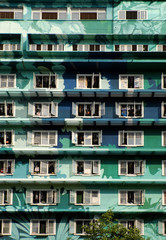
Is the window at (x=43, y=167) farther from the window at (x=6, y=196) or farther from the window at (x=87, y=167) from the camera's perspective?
the window at (x=6, y=196)

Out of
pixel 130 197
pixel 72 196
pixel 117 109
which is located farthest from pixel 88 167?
pixel 117 109

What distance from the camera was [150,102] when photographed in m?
40.1

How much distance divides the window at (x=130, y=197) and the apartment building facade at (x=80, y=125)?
0.10 meters

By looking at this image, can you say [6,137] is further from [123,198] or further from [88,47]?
[123,198]

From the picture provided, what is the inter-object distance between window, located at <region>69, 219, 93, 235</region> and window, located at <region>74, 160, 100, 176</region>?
4.49 metres

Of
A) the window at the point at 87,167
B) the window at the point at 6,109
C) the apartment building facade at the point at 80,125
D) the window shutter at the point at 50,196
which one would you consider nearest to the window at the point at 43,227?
the apartment building facade at the point at 80,125

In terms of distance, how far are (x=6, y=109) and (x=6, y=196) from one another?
334 inches

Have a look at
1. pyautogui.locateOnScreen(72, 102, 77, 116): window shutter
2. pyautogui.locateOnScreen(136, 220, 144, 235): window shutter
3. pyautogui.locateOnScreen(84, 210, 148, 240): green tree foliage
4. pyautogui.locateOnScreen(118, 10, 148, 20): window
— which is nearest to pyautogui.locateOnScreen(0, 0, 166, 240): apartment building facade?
pyautogui.locateOnScreen(136, 220, 144, 235): window shutter

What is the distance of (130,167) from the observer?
129ft

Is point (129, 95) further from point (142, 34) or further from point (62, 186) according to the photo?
point (62, 186)

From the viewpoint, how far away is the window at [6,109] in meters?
39.9

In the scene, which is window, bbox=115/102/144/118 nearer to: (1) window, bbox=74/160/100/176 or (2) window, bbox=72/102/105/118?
(2) window, bbox=72/102/105/118

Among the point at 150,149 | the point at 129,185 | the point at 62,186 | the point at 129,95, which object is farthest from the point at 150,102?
the point at 62,186

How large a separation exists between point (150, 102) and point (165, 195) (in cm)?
918
